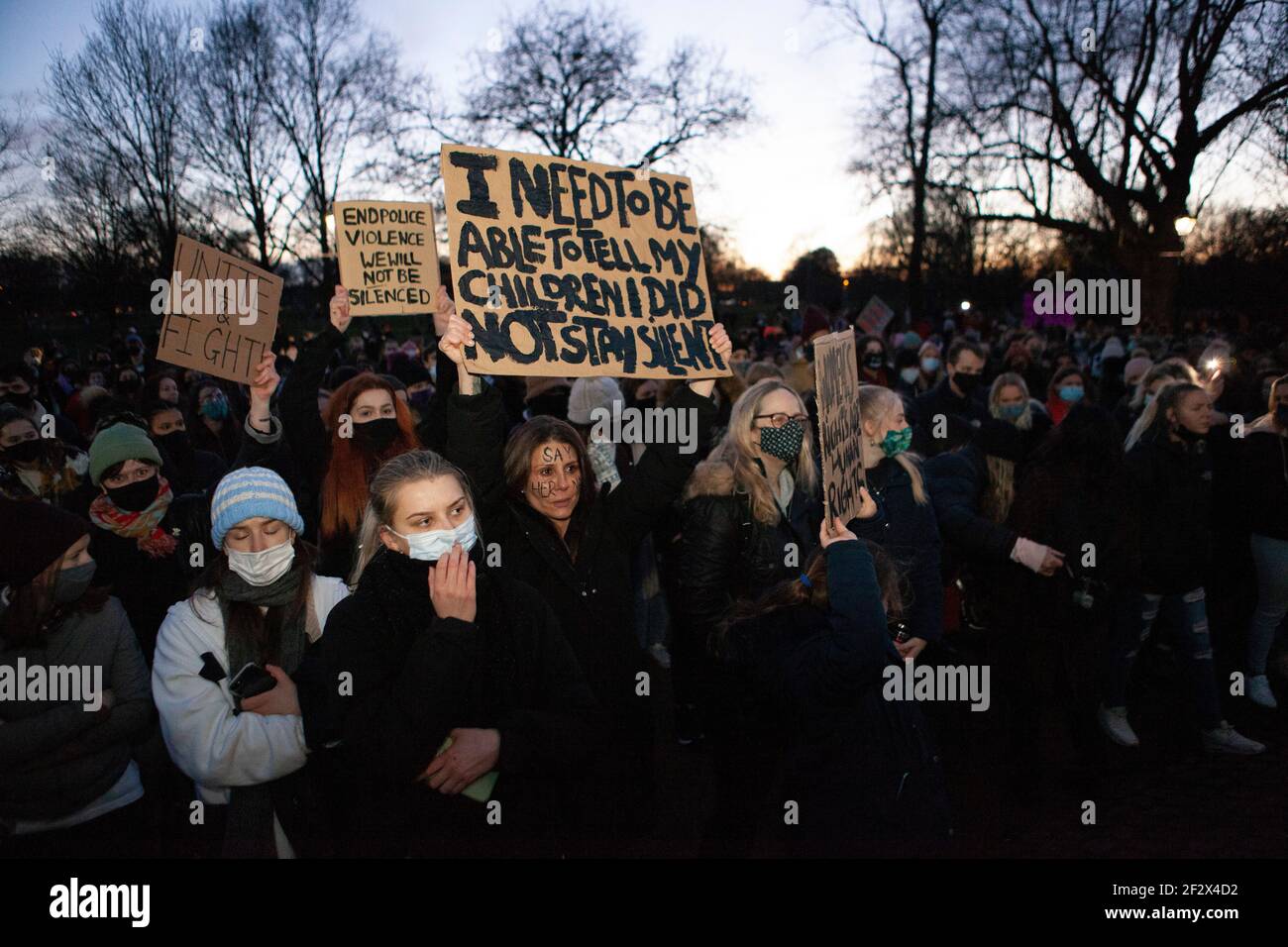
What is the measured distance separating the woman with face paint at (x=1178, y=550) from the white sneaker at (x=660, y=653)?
2.47 metres

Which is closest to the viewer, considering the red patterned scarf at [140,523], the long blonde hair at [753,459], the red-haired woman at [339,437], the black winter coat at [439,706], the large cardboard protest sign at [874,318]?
the black winter coat at [439,706]

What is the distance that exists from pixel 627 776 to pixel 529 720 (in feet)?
2.83

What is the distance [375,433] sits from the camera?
419 cm

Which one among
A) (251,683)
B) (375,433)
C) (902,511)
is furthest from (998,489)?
(251,683)

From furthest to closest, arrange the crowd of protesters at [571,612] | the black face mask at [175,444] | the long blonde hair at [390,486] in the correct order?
1. the black face mask at [175,444]
2. the long blonde hair at [390,486]
3. the crowd of protesters at [571,612]

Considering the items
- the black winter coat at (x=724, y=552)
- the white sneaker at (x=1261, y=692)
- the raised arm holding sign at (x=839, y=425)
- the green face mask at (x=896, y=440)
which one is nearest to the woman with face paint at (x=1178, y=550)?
the white sneaker at (x=1261, y=692)

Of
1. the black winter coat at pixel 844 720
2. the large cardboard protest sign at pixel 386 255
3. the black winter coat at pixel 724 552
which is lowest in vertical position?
the black winter coat at pixel 844 720

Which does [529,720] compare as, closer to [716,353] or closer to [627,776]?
[627,776]

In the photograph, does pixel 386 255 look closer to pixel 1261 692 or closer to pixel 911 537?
pixel 911 537

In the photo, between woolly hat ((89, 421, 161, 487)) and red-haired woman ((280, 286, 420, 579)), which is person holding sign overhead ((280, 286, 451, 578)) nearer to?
red-haired woman ((280, 286, 420, 579))

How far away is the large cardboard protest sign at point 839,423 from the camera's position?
9.68 ft

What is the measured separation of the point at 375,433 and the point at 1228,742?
15.6 feet

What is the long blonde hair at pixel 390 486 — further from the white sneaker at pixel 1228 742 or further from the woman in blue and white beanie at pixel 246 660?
the white sneaker at pixel 1228 742

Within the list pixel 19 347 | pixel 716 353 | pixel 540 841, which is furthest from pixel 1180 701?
pixel 19 347
